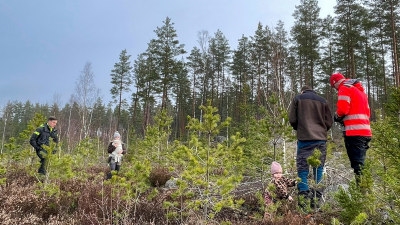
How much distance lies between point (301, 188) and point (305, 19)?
26060 mm

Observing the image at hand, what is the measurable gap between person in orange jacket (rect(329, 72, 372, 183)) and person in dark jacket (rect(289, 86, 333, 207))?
10.1 inches

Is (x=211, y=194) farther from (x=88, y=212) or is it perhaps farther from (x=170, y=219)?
(x=88, y=212)

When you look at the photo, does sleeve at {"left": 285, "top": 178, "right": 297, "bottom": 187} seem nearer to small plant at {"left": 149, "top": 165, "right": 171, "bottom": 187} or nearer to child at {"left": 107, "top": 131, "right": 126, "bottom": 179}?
small plant at {"left": 149, "top": 165, "right": 171, "bottom": 187}

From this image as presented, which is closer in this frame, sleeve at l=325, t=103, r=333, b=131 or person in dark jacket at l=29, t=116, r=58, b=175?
sleeve at l=325, t=103, r=333, b=131

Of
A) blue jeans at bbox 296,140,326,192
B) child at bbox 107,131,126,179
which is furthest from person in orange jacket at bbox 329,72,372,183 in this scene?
child at bbox 107,131,126,179

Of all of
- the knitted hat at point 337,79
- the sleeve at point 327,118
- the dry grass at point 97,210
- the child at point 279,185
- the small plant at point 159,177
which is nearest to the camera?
the dry grass at point 97,210

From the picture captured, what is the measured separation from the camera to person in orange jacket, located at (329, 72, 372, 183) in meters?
4.54

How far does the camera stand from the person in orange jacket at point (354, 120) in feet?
14.9

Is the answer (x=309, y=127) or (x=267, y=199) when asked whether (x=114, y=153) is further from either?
(x=309, y=127)

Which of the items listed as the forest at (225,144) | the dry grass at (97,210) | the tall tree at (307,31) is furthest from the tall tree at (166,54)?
the dry grass at (97,210)

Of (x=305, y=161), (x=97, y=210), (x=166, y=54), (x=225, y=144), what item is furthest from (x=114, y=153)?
(x=166, y=54)

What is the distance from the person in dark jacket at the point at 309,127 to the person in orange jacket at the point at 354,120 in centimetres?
26

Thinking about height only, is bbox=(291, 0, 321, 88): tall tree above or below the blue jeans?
above

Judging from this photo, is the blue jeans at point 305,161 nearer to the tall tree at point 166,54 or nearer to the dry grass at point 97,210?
the dry grass at point 97,210
